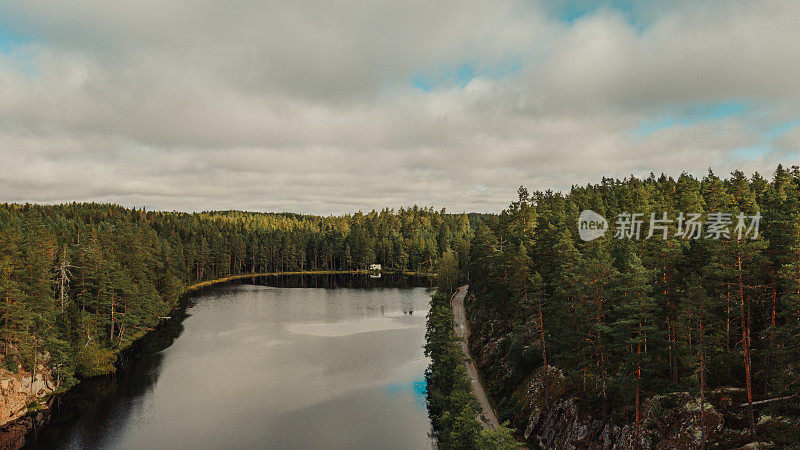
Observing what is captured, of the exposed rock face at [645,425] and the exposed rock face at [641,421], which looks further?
the exposed rock face at [645,425]

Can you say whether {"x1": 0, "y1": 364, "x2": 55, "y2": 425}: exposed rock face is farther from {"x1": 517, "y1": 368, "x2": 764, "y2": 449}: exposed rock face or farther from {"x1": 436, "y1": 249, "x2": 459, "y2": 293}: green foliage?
{"x1": 436, "y1": 249, "x2": 459, "y2": 293}: green foliage

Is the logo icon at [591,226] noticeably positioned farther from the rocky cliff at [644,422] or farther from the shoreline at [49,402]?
the shoreline at [49,402]

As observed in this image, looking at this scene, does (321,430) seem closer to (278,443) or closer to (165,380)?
(278,443)

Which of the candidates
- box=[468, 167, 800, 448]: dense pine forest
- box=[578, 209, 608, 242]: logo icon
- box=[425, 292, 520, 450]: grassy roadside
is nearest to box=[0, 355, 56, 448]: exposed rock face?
box=[425, 292, 520, 450]: grassy roadside

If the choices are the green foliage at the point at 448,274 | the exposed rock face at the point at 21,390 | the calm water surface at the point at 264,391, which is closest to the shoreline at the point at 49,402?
the exposed rock face at the point at 21,390

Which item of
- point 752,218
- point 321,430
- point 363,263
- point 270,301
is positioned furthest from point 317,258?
point 752,218

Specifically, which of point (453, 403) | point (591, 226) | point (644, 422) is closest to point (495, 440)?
point (453, 403)
